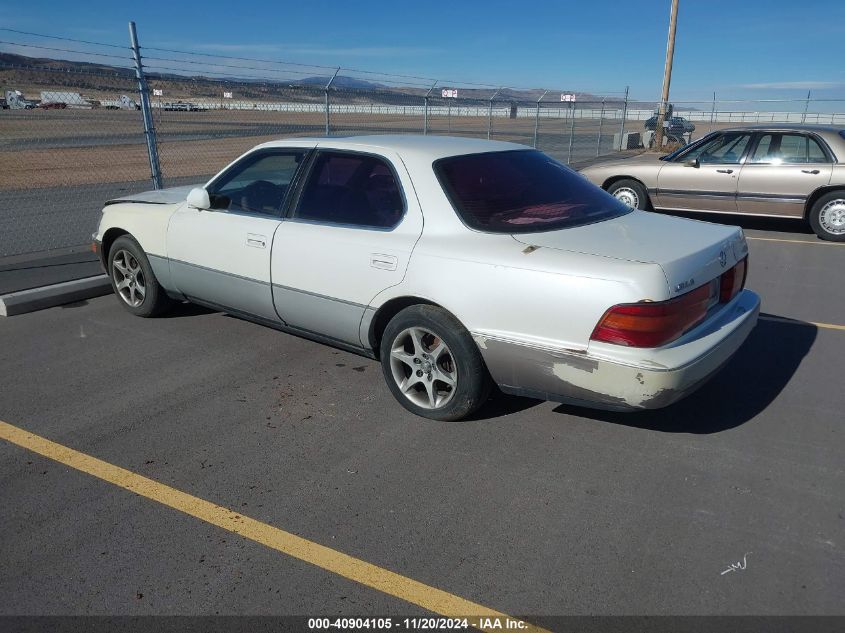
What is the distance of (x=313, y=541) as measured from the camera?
2826 mm

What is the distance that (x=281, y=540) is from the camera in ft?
9.29

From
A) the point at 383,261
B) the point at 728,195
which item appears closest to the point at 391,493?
the point at 383,261

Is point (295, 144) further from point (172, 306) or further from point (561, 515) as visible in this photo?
point (561, 515)

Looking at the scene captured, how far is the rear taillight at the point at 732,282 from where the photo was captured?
3762 mm

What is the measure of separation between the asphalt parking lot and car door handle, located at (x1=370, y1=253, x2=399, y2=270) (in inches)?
33.5

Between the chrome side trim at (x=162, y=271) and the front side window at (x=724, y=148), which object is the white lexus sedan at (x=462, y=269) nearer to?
the chrome side trim at (x=162, y=271)

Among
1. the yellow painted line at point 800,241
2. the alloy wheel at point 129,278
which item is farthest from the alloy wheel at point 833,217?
Result: the alloy wheel at point 129,278

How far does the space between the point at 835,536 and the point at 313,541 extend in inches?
85.4

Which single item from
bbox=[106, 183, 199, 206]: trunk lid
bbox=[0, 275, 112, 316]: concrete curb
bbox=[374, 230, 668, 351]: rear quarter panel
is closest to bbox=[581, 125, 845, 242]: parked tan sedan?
bbox=[106, 183, 199, 206]: trunk lid

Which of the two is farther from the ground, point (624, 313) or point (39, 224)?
point (624, 313)

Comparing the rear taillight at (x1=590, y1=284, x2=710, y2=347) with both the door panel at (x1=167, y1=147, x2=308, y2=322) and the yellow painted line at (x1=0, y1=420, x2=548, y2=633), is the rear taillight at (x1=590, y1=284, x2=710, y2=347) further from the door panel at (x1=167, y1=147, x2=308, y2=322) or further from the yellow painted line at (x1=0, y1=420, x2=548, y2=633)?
the door panel at (x1=167, y1=147, x2=308, y2=322)

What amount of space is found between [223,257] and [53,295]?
7.32ft

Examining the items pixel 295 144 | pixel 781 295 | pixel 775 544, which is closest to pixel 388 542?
pixel 775 544

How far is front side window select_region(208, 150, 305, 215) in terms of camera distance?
4551mm
